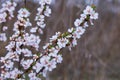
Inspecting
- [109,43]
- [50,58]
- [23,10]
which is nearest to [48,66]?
[50,58]

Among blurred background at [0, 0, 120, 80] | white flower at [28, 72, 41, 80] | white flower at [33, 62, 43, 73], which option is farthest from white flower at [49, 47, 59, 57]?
blurred background at [0, 0, 120, 80]

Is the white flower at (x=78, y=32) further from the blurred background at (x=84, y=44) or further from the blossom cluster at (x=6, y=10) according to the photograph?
the blurred background at (x=84, y=44)

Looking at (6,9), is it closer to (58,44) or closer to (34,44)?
(34,44)

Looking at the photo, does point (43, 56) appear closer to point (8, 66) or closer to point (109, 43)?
point (8, 66)

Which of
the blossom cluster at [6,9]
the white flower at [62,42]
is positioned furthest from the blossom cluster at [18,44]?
the white flower at [62,42]

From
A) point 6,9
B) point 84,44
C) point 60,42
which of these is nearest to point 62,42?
point 60,42
